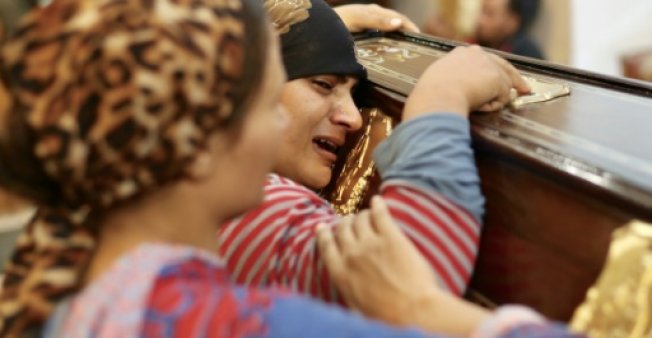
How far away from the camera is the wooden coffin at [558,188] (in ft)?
2.20

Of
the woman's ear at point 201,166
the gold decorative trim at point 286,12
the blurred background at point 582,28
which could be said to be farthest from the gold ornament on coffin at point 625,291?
the blurred background at point 582,28

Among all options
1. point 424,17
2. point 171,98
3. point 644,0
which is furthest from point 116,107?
point 424,17

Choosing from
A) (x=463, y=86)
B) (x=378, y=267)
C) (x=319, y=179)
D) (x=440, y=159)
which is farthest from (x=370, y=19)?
(x=378, y=267)

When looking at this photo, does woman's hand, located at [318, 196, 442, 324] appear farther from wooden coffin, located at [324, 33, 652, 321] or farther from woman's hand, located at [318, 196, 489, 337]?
wooden coffin, located at [324, 33, 652, 321]

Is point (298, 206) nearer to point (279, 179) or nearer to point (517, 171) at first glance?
point (279, 179)

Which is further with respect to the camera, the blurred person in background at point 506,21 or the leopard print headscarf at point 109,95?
the blurred person in background at point 506,21

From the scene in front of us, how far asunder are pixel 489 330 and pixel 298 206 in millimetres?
340

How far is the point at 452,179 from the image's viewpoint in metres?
0.74

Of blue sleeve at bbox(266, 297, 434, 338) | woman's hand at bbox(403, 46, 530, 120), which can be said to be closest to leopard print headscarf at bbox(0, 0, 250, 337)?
blue sleeve at bbox(266, 297, 434, 338)

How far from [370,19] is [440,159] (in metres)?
0.81

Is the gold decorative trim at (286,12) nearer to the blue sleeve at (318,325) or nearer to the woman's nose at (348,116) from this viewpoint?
the woman's nose at (348,116)

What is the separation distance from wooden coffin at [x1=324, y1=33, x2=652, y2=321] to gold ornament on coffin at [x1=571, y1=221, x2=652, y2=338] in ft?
0.05

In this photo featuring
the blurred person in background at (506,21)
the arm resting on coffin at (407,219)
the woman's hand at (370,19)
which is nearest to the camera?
the arm resting on coffin at (407,219)

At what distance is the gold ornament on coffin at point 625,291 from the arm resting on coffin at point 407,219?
0.14 m
